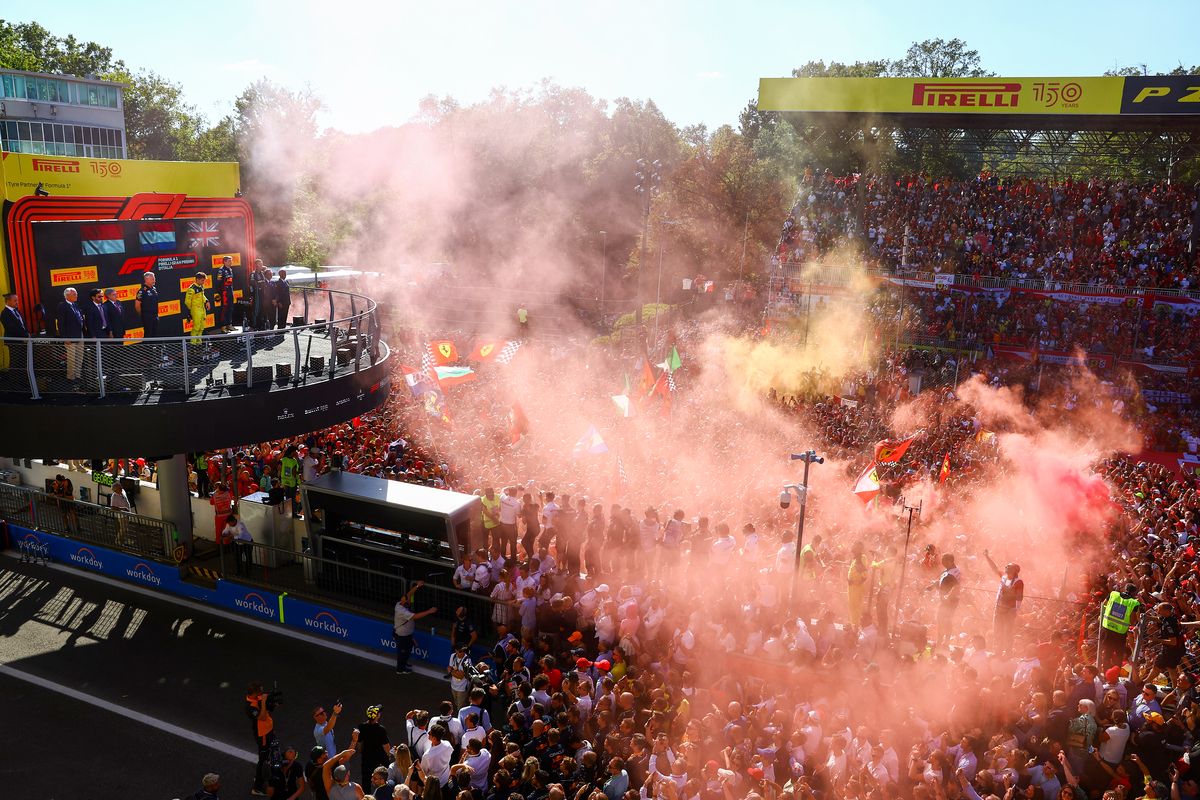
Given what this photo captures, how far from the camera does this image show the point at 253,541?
14789mm

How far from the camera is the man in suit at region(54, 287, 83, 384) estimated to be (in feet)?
40.3

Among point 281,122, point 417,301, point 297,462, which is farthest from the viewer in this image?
point 281,122

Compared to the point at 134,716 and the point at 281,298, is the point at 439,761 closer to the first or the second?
the point at 134,716

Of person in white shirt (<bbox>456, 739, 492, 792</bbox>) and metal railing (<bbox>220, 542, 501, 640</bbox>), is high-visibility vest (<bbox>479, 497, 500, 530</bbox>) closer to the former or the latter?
metal railing (<bbox>220, 542, 501, 640</bbox>)

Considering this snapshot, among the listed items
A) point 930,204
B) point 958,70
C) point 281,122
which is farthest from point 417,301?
point 958,70

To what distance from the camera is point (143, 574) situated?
15359 mm

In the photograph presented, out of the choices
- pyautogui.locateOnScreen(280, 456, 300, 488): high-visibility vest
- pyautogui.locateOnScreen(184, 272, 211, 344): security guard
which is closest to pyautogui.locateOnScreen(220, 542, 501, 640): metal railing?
pyautogui.locateOnScreen(280, 456, 300, 488): high-visibility vest

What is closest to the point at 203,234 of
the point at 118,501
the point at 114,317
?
the point at 114,317

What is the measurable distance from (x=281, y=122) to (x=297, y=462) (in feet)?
143

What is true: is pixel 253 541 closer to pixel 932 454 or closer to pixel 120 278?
pixel 120 278

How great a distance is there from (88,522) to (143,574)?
5.77 feet

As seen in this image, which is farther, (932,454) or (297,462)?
(932,454)

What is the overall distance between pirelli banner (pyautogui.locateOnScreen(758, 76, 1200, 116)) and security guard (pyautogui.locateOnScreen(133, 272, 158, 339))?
74.8 feet

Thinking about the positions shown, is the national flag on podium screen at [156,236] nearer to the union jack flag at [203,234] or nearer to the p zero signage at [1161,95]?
the union jack flag at [203,234]
